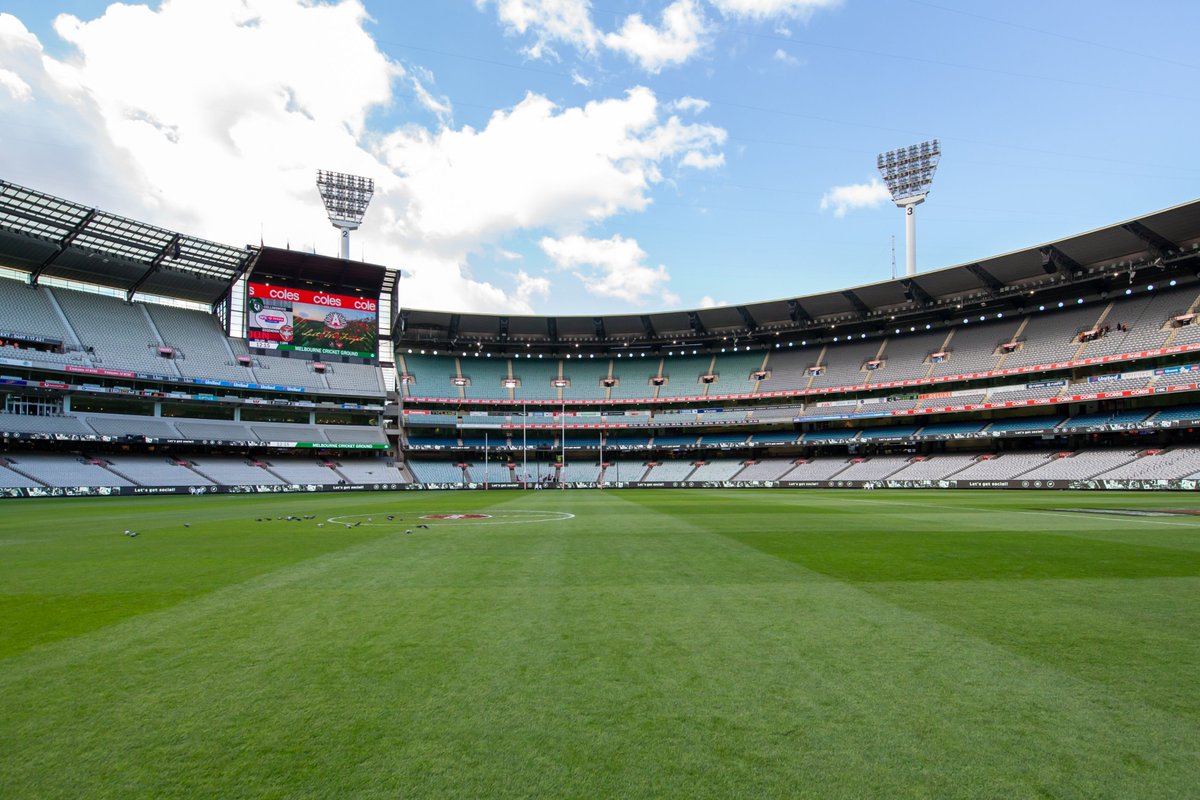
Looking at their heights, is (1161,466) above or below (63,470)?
above

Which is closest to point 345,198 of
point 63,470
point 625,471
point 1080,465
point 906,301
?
point 63,470

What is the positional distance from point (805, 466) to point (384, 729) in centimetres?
6449

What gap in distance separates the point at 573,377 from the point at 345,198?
35252 millimetres

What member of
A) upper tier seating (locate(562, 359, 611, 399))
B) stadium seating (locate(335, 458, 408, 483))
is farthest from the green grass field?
upper tier seating (locate(562, 359, 611, 399))

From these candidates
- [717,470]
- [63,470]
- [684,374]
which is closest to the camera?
[63,470]

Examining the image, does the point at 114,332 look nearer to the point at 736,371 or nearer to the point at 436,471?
the point at 436,471

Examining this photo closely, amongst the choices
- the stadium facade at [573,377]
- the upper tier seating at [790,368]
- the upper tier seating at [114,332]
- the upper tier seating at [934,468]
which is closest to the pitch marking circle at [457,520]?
the stadium facade at [573,377]

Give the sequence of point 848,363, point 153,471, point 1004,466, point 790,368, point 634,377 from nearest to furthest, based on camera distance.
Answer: point 1004,466, point 153,471, point 848,363, point 790,368, point 634,377

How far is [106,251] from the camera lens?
55344 mm

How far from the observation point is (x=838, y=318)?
67812 mm

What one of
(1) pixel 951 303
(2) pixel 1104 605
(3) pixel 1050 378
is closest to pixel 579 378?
(1) pixel 951 303

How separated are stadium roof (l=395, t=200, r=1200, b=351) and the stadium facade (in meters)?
0.28

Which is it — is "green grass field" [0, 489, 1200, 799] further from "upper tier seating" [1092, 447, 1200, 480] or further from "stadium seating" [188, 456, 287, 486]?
"stadium seating" [188, 456, 287, 486]

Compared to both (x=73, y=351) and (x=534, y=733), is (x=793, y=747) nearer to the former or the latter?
(x=534, y=733)
